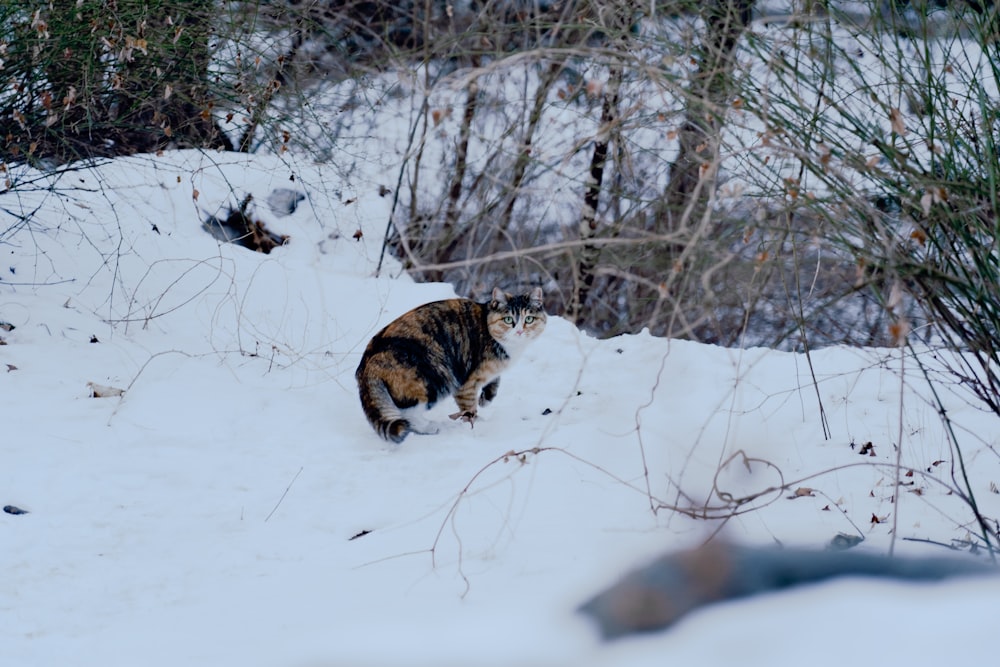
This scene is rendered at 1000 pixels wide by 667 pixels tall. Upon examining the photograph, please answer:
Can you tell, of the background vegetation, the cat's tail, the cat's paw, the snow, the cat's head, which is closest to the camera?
the snow

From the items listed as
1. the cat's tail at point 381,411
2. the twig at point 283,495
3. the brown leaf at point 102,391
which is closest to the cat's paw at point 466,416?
the cat's tail at point 381,411

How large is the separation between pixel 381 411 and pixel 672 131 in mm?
2308

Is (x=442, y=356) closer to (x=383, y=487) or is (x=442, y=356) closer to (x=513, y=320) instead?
(x=513, y=320)

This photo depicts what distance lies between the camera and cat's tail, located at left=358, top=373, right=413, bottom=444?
476 centimetres

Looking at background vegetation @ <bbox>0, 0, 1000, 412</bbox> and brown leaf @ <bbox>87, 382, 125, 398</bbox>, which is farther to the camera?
brown leaf @ <bbox>87, 382, 125, 398</bbox>

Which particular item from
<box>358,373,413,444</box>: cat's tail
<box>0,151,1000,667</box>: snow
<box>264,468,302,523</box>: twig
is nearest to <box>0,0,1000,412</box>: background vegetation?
<box>0,151,1000,667</box>: snow

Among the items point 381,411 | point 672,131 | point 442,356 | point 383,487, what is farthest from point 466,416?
point 672,131

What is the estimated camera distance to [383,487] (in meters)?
4.35

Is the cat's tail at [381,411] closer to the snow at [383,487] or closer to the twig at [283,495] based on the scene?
the snow at [383,487]

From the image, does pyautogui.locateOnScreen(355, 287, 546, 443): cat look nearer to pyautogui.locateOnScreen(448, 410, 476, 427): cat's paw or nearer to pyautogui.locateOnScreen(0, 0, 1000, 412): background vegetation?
pyautogui.locateOnScreen(448, 410, 476, 427): cat's paw

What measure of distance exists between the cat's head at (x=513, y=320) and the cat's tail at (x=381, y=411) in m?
0.76

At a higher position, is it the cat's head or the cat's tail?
the cat's head

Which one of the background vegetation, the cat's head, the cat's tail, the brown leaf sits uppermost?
the background vegetation

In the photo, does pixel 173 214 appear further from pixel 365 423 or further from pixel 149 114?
pixel 365 423
